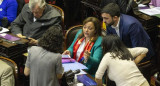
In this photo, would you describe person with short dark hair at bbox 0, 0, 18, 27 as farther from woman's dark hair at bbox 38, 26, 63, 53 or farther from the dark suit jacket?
woman's dark hair at bbox 38, 26, 63, 53

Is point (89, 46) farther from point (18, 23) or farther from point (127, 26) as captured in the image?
point (18, 23)

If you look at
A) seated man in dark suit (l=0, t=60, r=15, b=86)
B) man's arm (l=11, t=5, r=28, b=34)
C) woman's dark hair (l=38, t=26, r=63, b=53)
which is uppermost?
woman's dark hair (l=38, t=26, r=63, b=53)

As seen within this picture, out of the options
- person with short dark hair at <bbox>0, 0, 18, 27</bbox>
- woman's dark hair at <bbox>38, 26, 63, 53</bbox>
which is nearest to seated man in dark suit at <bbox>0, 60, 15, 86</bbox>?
woman's dark hair at <bbox>38, 26, 63, 53</bbox>

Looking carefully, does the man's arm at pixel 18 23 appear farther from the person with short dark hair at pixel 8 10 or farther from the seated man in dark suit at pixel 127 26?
the seated man in dark suit at pixel 127 26

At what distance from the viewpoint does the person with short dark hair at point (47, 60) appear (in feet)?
7.64

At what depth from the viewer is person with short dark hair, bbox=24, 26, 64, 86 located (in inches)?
91.7

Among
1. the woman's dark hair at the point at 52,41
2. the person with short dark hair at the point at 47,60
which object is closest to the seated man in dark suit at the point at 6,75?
the person with short dark hair at the point at 47,60

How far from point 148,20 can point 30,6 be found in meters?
1.61

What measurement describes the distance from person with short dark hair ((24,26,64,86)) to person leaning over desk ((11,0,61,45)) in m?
0.99

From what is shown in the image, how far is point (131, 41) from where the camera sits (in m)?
3.02

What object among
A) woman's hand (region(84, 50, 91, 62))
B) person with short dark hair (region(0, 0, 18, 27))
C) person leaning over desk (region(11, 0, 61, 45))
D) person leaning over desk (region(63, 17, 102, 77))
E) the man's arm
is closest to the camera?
woman's hand (region(84, 50, 91, 62))

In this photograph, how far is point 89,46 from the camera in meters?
3.05

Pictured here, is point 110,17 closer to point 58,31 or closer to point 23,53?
point 58,31

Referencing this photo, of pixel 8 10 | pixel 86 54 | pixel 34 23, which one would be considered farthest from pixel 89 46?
pixel 8 10
